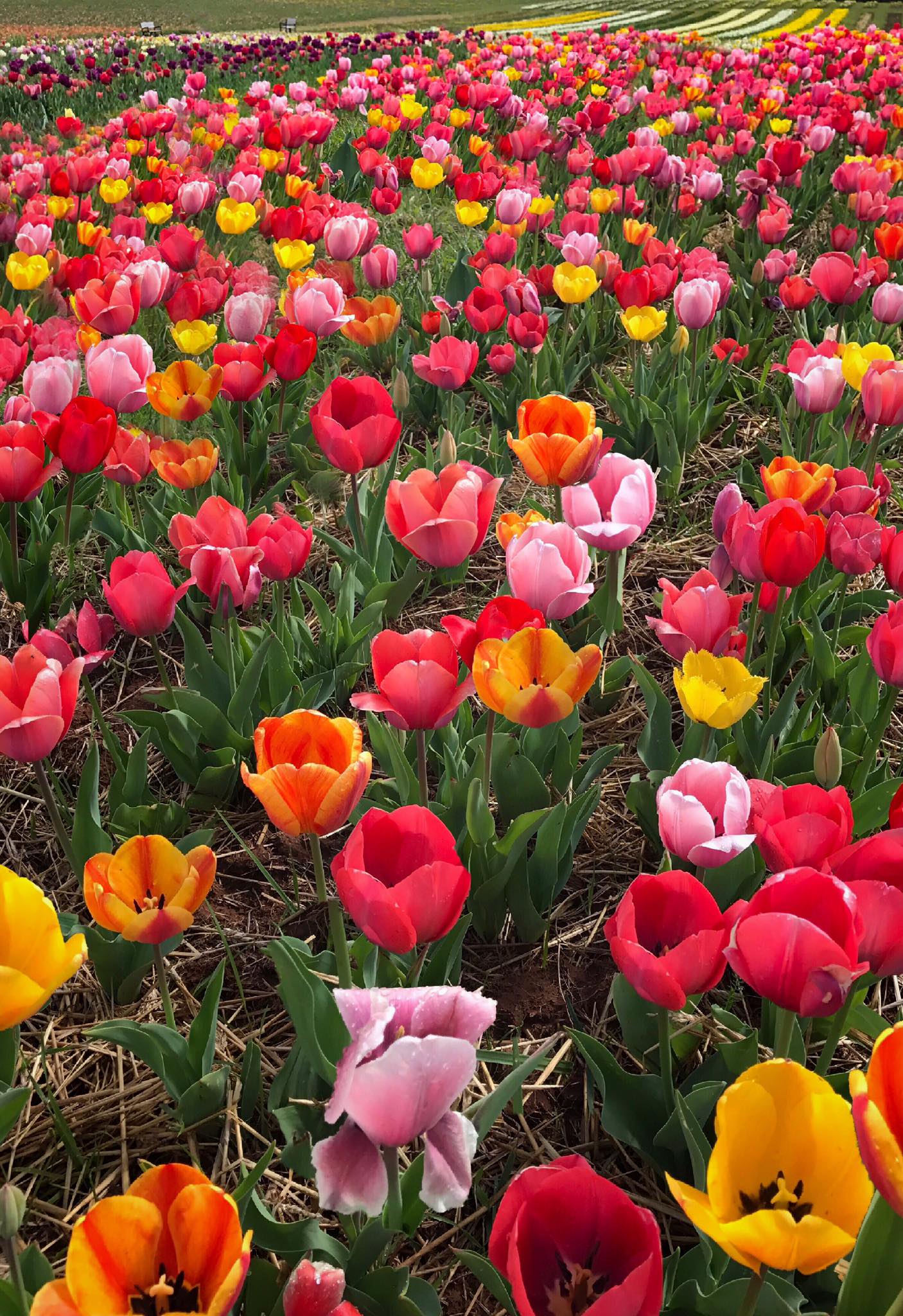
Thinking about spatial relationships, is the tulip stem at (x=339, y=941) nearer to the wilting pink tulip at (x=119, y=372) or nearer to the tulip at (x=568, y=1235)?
the tulip at (x=568, y=1235)

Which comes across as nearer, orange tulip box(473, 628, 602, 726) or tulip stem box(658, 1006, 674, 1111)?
tulip stem box(658, 1006, 674, 1111)

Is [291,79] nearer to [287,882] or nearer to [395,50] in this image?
[395,50]

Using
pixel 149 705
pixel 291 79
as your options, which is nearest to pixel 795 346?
pixel 149 705

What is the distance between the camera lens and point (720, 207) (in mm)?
5816

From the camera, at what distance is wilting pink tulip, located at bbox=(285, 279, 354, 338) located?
105 inches

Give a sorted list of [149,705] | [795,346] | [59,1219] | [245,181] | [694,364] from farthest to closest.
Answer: [245,181], [694,364], [795,346], [149,705], [59,1219]

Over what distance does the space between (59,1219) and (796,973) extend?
961mm

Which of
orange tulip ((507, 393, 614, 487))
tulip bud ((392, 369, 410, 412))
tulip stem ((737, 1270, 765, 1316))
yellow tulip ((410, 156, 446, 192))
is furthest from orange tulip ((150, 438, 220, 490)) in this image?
yellow tulip ((410, 156, 446, 192))

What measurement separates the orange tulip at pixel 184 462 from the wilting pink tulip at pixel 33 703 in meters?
0.92

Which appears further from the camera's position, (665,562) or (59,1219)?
(665,562)

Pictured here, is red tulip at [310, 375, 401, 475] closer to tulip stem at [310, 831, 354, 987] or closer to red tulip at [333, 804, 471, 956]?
tulip stem at [310, 831, 354, 987]

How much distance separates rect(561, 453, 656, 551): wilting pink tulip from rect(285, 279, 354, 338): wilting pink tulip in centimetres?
114

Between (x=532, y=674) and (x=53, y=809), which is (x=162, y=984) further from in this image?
(x=532, y=674)

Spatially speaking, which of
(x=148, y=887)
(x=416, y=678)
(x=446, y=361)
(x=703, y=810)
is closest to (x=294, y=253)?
(x=446, y=361)
